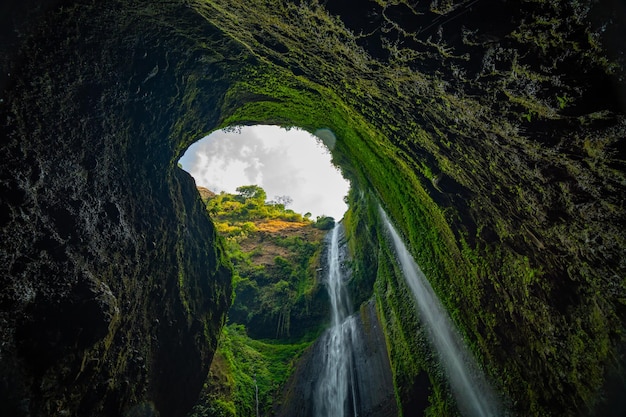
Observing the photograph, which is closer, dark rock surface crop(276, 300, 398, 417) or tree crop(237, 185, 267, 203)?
dark rock surface crop(276, 300, 398, 417)

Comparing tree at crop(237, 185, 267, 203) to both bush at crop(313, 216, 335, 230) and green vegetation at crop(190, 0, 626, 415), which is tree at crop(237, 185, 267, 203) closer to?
bush at crop(313, 216, 335, 230)

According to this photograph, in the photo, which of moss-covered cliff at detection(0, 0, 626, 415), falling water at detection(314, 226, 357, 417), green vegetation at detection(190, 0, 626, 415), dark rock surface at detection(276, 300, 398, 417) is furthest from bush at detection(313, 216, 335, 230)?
green vegetation at detection(190, 0, 626, 415)

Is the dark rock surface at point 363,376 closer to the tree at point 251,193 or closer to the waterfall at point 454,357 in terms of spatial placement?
the waterfall at point 454,357

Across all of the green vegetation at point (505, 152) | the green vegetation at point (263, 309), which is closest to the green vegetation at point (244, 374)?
the green vegetation at point (263, 309)

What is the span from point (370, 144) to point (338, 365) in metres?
9.83

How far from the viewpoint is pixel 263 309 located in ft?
54.1

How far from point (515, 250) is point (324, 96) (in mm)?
3896

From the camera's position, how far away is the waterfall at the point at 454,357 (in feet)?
20.6

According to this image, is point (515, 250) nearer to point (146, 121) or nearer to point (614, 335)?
point (614, 335)

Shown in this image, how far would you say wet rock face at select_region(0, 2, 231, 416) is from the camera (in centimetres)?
299

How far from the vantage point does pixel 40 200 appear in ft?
10.9

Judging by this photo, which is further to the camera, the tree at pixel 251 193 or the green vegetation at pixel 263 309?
the tree at pixel 251 193

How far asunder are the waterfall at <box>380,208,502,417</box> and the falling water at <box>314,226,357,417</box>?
5218 mm

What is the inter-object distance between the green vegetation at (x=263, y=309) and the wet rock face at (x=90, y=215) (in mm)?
3875
